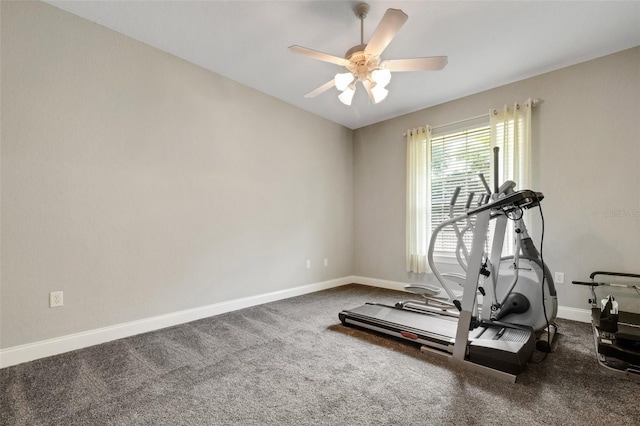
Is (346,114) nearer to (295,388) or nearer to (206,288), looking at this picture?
(206,288)

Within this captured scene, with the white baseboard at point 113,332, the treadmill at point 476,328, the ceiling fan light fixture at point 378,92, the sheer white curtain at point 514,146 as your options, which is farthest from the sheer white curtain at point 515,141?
the white baseboard at point 113,332

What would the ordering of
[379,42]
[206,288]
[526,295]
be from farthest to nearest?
[206,288]
[526,295]
[379,42]

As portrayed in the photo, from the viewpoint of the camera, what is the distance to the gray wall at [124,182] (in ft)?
7.09

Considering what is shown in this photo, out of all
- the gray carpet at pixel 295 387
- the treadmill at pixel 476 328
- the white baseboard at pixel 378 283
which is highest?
the treadmill at pixel 476 328

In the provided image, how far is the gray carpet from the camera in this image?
151 cm

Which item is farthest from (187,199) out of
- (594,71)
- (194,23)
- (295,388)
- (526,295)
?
(594,71)

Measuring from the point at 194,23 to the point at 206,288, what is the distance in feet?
8.47

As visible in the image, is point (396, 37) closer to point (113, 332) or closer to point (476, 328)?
point (476, 328)

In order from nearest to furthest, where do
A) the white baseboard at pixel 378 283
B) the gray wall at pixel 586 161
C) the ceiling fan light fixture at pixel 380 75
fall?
the ceiling fan light fixture at pixel 380 75, the gray wall at pixel 586 161, the white baseboard at pixel 378 283

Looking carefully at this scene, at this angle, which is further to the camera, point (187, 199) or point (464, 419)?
point (187, 199)

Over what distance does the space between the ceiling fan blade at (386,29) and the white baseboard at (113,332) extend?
2948 millimetres

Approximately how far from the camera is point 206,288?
10.5 feet

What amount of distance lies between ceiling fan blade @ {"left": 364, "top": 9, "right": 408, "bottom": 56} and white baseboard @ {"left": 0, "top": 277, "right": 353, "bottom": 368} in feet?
9.67

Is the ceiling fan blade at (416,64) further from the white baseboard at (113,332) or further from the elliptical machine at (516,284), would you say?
the white baseboard at (113,332)
